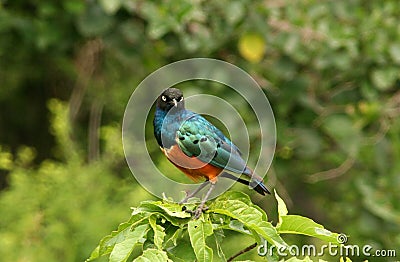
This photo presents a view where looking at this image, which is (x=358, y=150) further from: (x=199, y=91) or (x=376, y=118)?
(x=199, y=91)

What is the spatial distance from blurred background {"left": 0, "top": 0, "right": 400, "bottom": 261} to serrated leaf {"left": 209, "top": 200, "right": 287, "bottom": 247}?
6.79ft

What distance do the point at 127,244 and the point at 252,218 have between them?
294 millimetres

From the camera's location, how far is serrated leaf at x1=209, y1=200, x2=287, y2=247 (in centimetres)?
168

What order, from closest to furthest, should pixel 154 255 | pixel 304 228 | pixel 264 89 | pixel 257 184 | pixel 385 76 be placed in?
pixel 154 255
pixel 304 228
pixel 257 184
pixel 385 76
pixel 264 89

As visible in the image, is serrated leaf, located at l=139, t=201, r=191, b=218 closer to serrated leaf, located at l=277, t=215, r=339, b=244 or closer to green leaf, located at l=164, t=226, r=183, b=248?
green leaf, located at l=164, t=226, r=183, b=248

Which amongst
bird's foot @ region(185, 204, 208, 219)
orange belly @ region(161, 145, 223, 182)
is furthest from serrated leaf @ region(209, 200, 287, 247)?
orange belly @ region(161, 145, 223, 182)

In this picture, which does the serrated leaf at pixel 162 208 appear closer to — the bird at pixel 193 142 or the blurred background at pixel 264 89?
the bird at pixel 193 142

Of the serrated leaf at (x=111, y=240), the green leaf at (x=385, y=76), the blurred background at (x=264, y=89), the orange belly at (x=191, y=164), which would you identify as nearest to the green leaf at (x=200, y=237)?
the serrated leaf at (x=111, y=240)

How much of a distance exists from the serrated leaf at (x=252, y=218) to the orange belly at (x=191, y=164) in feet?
0.86

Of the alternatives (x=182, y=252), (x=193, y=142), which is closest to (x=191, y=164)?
(x=193, y=142)

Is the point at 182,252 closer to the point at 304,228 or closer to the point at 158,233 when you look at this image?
the point at 158,233

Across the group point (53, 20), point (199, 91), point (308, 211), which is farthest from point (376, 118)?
point (53, 20)

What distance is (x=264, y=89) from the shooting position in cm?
461

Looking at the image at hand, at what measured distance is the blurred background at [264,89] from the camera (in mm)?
4102
